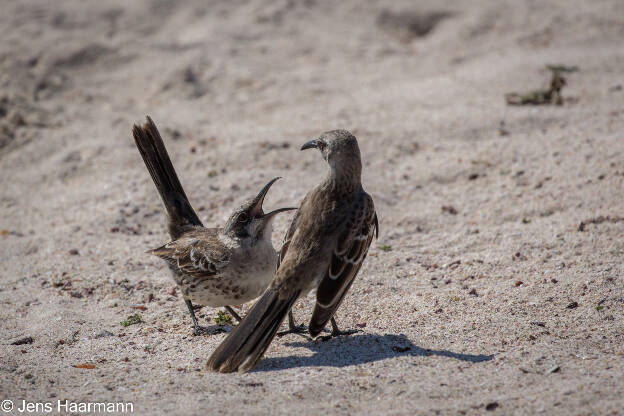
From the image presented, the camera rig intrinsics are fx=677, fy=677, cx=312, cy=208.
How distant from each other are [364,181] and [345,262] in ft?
9.66

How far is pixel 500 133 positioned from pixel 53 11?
30.8ft

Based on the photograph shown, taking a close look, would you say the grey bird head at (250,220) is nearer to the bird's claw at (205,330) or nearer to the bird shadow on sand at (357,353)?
the bird's claw at (205,330)

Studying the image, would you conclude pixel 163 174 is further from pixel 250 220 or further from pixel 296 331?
pixel 296 331

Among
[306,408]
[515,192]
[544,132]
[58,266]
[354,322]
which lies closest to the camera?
[306,408]

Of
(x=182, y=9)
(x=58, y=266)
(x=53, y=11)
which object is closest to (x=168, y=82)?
(x=182, y=9)

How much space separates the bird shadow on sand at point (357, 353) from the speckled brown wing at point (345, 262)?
0.82 ft

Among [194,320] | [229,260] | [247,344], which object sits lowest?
[194,320]

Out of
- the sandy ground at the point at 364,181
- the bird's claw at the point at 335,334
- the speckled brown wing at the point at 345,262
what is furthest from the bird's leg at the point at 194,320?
the speckled brown wing at the point at 345,262

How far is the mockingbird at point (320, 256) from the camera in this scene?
4.66 metres

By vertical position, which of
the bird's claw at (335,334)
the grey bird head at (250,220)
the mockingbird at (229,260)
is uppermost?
the grey bird head at (250,220)

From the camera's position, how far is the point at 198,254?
A: 18.4 feet

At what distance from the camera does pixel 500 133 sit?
8641 millimetres

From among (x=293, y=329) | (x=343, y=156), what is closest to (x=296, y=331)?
(x=293, y=329)

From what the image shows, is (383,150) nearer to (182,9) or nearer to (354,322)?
(354,322)
